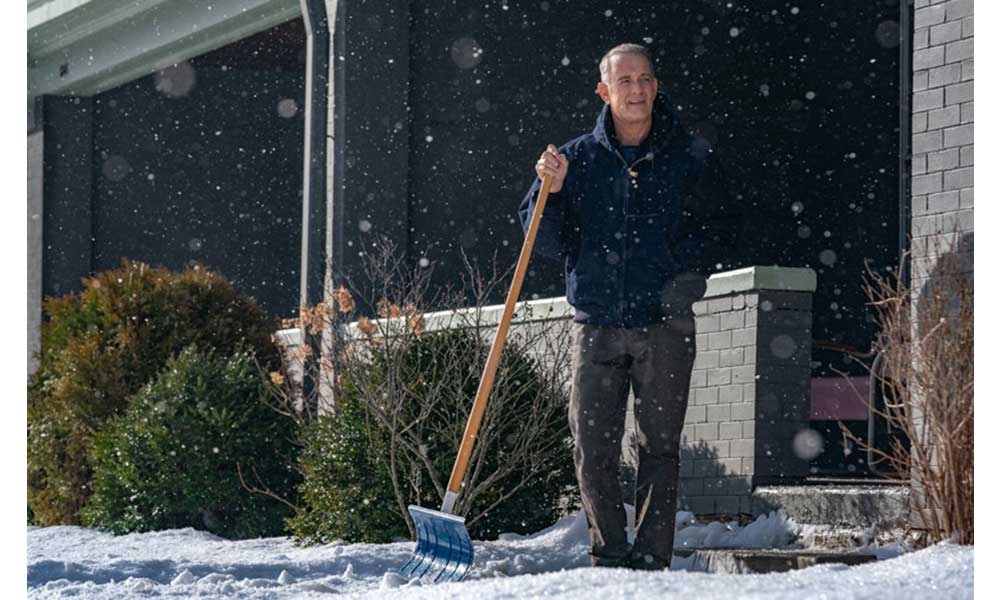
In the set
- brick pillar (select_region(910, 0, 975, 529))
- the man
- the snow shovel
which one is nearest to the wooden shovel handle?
the snow shovel

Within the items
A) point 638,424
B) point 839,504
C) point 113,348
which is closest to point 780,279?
point 839,504

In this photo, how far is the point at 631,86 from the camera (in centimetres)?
573

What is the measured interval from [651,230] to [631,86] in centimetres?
58

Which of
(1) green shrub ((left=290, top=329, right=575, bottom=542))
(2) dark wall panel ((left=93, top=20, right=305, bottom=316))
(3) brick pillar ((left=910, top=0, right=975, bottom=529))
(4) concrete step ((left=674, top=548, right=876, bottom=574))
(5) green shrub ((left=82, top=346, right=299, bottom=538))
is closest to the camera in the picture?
(4) concrete step ((left=674, top=548, right=876, bottom=574))

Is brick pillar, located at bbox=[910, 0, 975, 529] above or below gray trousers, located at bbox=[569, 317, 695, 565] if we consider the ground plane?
above

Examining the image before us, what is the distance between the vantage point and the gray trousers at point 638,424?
560 cm

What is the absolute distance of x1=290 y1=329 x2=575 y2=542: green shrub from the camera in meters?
7.79

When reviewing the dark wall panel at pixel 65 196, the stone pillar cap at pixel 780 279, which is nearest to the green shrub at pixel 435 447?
the stone pillar cap at pixel 780 279

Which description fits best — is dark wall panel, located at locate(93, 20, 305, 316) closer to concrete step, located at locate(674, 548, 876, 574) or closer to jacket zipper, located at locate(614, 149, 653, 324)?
concrete step, located at locate(674, 548, 876, 574)

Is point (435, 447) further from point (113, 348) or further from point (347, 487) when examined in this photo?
point (113, 348)

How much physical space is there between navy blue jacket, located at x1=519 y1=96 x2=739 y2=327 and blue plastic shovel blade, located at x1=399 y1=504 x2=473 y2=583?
3.20ft

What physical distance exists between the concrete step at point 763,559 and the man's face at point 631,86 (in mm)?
1919

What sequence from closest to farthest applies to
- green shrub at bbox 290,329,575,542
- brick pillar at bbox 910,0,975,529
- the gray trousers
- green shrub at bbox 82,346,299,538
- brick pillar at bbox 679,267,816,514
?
the gray trousers
brick pillar at bbox 910,0,975,529
brick pillar at bbox 679,267,816,514
green shrub at bbox 290,329,575,542
green shrub at bbox 82,346,299,538
